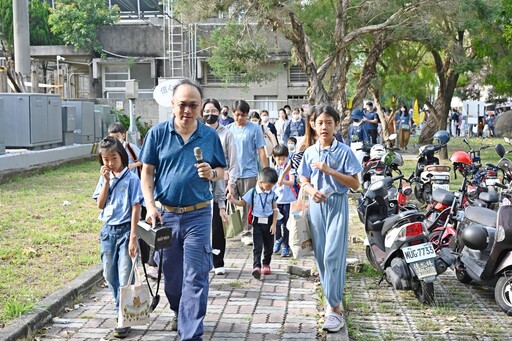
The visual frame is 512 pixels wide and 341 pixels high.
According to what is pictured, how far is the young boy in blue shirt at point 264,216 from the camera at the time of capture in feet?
27.4

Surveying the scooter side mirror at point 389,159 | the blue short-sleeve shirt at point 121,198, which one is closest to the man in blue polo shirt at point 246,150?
the blue short-sleeve shirt at point 121,198

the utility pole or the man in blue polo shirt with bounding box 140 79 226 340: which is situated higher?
the utility pole

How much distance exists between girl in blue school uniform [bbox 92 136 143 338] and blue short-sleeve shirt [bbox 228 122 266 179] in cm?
319

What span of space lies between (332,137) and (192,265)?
67.4 inches

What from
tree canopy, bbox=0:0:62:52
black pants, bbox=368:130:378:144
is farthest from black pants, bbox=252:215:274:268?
tree canopy, bbox=0:0:62:52

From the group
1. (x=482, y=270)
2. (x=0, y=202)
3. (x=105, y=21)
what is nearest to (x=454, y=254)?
(x=482, y=270)

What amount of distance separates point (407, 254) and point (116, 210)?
2674 millimetres

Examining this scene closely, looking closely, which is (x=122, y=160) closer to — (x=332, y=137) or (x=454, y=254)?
(x=332, y=137)

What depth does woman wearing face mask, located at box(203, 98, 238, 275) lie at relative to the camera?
25.9ft

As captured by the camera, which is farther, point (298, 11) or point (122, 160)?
point (298, 11)

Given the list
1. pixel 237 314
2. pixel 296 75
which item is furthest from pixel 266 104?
pixel 237 314

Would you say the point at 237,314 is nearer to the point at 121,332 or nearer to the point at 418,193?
the point at 121,332

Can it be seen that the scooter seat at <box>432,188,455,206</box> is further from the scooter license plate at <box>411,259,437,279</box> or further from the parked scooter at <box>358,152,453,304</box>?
the scooter license plate at <box>411,259,437,279</box>

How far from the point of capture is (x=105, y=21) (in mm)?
35531
